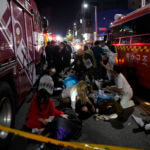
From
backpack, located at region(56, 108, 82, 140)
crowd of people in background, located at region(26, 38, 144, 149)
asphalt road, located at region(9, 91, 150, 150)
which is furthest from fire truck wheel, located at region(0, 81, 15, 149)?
backpack, located at region(56, 108, 82, 140)

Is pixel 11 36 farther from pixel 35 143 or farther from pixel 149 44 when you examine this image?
pixel 149 44

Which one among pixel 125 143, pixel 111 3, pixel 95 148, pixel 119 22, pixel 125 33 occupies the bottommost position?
pixel 125 143

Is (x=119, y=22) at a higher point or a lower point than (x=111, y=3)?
lower

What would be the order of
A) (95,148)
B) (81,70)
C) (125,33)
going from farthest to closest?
(125,33) → (81,70) → (95,148)

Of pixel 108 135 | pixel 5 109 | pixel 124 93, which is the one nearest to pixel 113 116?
pixel 124 93

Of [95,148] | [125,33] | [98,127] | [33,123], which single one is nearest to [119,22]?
[125,33]

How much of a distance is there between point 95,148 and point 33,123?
6.14 feet

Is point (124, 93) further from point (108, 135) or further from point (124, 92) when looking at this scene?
point (108, 135)

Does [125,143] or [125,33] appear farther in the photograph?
[125,33]

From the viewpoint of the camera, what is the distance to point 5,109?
3016 millimetres

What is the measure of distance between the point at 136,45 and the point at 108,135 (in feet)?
12.0

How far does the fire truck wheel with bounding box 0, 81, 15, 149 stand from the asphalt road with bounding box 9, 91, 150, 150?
36cm

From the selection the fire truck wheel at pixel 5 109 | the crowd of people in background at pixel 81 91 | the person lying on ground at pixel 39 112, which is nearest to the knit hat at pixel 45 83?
the crowd of people in background at pixel 81 91

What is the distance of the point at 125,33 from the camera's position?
7.00 metres
